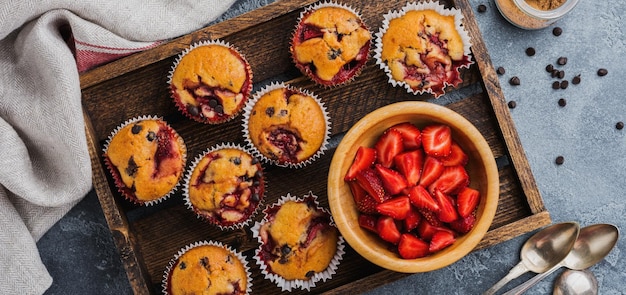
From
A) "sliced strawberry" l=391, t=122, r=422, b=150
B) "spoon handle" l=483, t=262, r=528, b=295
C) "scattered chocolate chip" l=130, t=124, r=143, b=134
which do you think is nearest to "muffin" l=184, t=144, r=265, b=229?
"scattered chocolate chip" l=130, t=124, r=143, b=134

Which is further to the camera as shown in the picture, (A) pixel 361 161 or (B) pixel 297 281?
(B) pixel 297 281

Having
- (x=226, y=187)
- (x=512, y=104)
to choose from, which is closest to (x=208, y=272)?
(x=226, y=187)

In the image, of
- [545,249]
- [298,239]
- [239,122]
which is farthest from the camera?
[545,249]

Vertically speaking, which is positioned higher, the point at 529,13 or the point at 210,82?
the point at 529,13

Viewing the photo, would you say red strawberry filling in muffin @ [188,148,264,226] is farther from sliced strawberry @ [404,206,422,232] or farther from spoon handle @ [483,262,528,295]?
spoon handle @ [483,262,528,295]

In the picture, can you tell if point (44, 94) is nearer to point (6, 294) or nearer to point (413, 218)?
point (6, 294)

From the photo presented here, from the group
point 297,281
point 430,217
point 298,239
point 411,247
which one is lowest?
point 297,281

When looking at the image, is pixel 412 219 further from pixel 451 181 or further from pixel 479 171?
pixel 479 171

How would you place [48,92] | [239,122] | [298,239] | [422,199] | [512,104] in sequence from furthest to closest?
1. [512,104]
2. [239,122]
3. [48,92]
4. [298,239]
5. [422,199]
